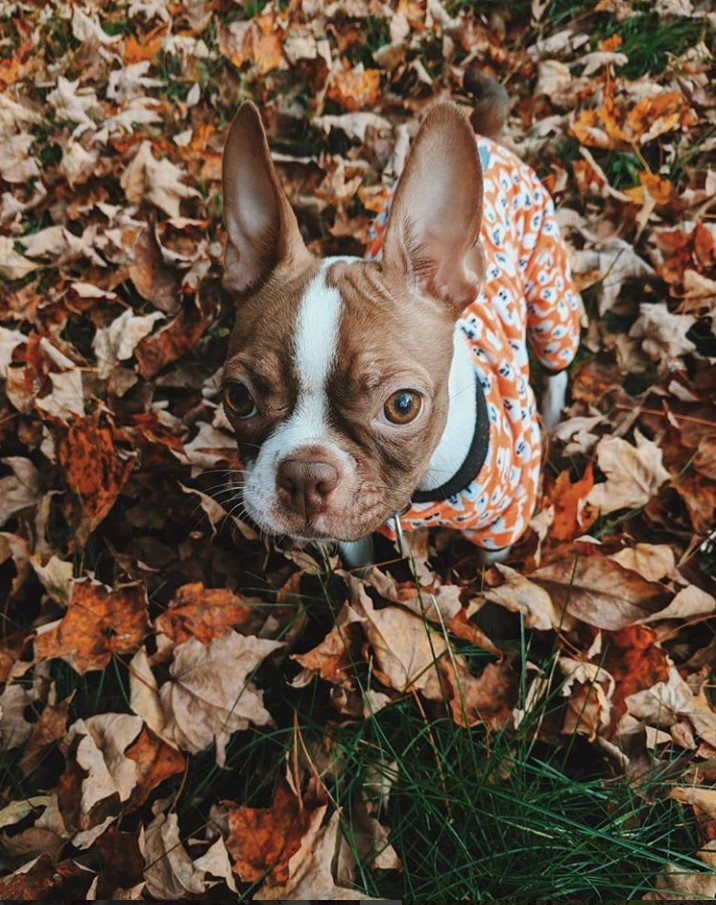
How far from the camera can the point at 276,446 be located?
1.85m

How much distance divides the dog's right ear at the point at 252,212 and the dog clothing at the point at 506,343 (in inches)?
13.3

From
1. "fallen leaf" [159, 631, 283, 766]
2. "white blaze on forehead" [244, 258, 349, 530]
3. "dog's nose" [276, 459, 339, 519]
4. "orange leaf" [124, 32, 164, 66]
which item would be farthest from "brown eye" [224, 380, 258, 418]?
"orange leaf" [124, 32, 164, 66]

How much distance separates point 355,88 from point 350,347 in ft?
10.5

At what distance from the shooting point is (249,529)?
8.54 feet

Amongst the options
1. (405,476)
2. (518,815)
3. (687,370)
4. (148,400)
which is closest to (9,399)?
(148,400)

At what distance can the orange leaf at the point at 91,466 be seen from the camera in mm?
2615

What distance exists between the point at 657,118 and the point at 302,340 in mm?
3202

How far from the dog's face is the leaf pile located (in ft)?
1.55

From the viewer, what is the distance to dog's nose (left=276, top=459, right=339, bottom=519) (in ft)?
5.74

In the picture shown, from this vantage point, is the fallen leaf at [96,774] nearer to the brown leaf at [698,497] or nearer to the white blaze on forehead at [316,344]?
the white blaze on forehead at [316,344]

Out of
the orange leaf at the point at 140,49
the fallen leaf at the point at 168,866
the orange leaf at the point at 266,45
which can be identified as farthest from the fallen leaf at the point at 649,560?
the orange leaf at the point at 140,49

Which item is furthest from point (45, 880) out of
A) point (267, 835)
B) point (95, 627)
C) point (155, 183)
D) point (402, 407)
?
point (155, 183)

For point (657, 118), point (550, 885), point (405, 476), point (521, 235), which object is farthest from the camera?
point (657, 118)

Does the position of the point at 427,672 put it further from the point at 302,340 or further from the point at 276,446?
the point at 302,340
